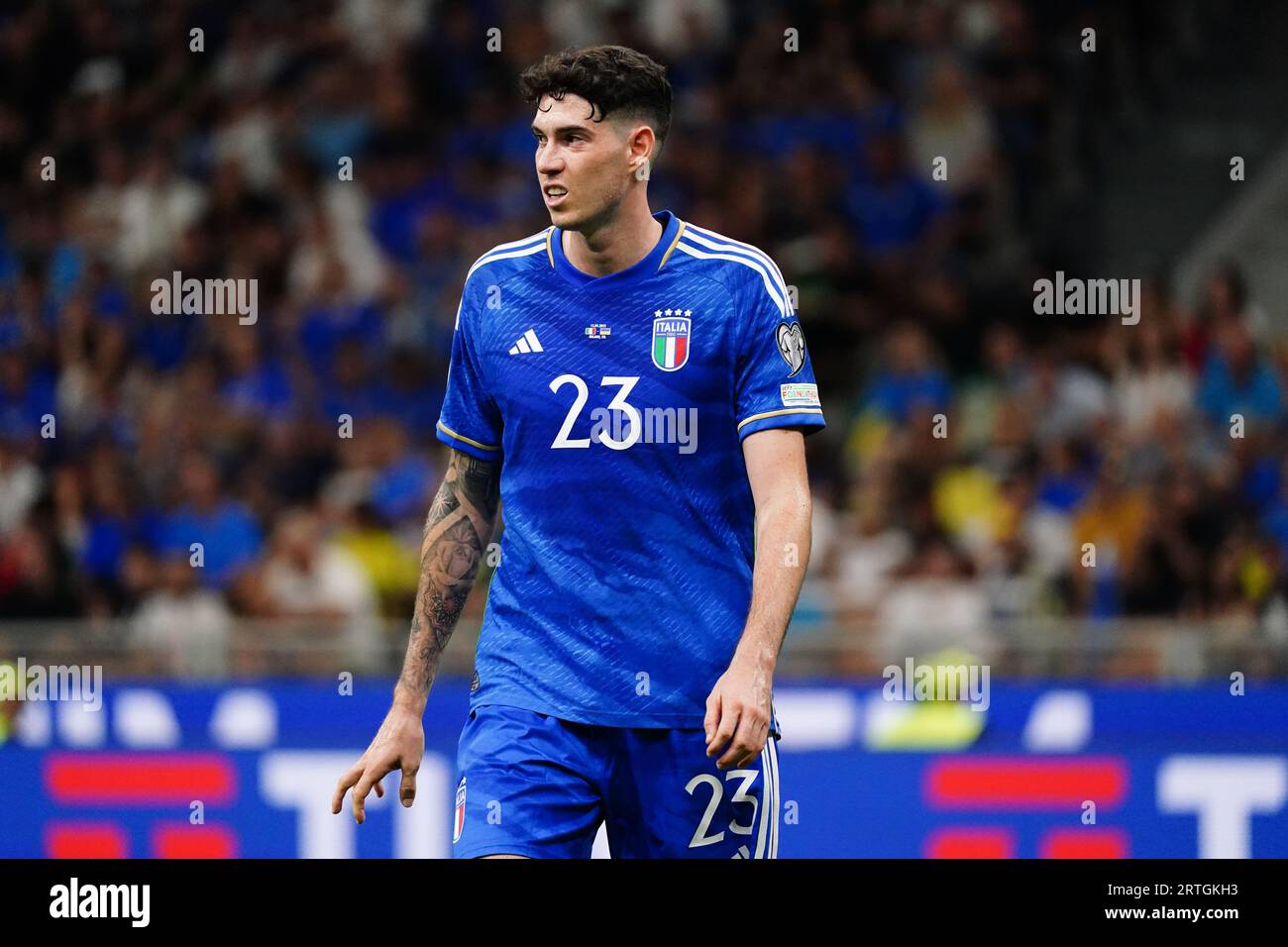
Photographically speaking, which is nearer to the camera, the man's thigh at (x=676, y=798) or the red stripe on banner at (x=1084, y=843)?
the man's thigh at (x=676, y=798)

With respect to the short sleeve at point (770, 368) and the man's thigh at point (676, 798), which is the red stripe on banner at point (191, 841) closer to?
the man's thigh at point (676, 798)

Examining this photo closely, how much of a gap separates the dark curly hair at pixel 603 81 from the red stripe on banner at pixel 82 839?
508 centimetres

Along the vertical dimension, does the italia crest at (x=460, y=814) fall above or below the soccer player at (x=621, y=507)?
below

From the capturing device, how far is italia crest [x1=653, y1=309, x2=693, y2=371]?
4.22 metres

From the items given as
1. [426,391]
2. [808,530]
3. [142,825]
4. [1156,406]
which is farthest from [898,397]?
[808,530]

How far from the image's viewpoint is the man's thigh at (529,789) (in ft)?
13.2

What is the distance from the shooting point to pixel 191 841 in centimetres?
838

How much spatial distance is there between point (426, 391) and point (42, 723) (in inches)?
120
